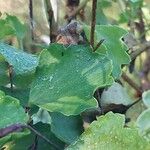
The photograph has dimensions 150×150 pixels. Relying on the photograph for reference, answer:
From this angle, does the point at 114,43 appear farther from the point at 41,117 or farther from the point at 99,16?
the point at 99,16

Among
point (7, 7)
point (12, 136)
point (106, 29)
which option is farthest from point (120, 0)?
point (12, 136)

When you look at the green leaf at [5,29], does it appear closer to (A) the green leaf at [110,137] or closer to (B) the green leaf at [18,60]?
(B) the green leaf at [18,60]

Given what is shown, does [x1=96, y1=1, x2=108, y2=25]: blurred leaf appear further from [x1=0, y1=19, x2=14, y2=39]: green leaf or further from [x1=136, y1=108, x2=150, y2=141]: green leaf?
[x1=136, y1=108, x2=150, y2=141]: green leaf

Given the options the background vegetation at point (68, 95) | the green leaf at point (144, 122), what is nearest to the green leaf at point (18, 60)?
the background vegetation at point (68, 95)

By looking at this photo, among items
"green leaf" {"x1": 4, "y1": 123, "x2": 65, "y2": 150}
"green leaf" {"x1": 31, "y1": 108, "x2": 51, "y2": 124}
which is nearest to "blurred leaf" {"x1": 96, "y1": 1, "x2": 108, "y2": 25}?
"green leaf" {"x1": 31, "y1": 108, "x2": 51, "y2": 124}

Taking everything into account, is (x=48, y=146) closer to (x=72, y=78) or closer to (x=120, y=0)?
(x=72, y=78)

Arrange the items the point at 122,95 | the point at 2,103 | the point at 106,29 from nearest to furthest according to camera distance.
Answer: the point at 2,103, the point at 106,29, the point at 122,95

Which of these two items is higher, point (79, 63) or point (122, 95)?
point (79, 63)
